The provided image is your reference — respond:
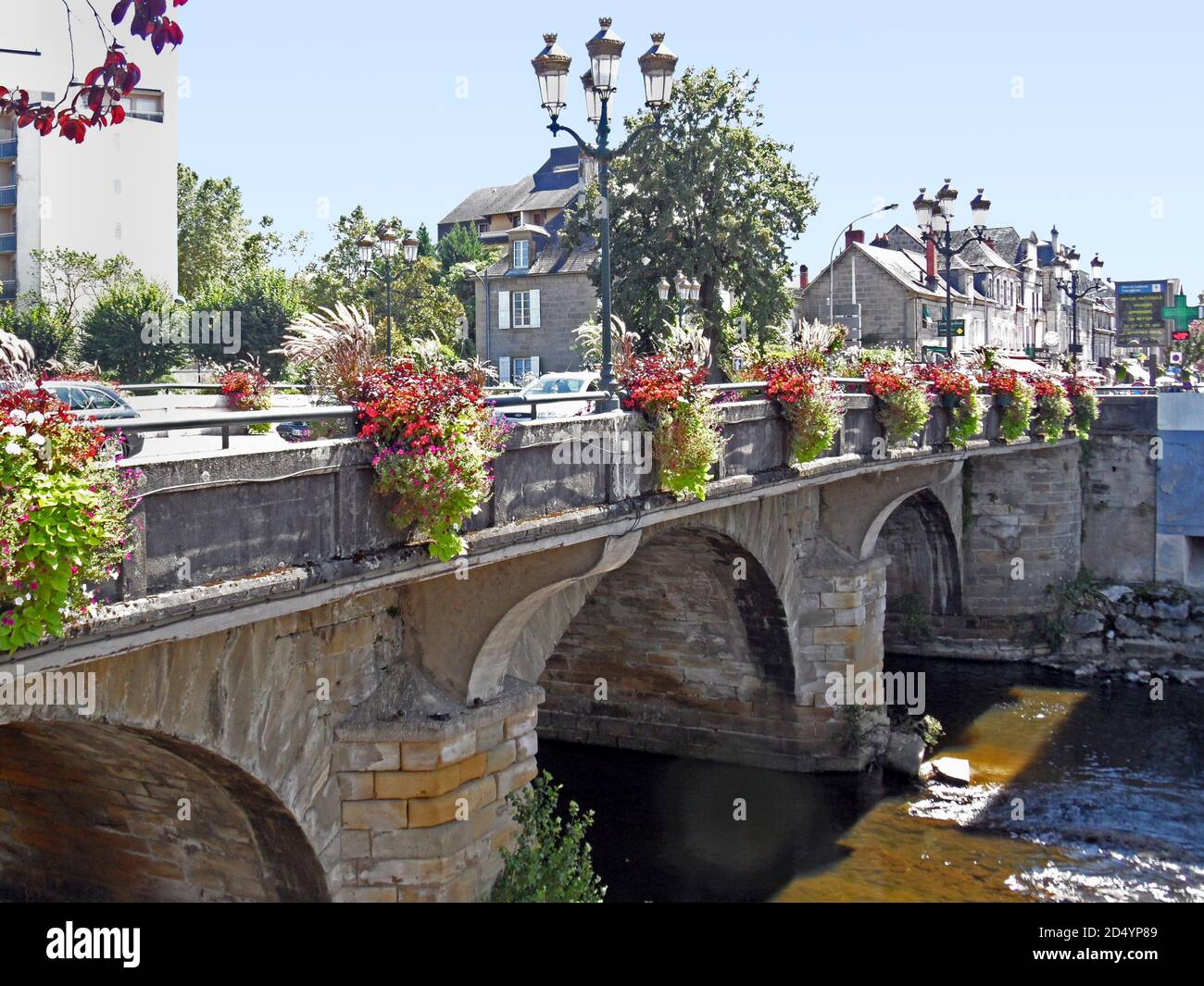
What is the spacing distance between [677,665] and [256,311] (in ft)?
114

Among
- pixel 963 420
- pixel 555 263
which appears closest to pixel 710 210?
pixel 555 263

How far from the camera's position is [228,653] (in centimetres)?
781

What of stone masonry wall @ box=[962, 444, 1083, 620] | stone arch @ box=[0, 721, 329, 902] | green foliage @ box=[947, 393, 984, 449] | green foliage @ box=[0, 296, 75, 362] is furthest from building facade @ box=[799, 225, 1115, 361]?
stone arch @ box=[0, 721, 329, 902]

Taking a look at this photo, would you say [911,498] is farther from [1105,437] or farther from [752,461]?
[752,461]

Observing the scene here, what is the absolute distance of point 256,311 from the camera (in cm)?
4906

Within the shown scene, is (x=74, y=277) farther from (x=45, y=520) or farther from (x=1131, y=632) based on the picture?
(x=45, y=520)

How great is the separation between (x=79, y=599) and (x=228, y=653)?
2202 millimetres

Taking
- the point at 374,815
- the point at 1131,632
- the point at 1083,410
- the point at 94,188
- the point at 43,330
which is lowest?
the point at 1131,632

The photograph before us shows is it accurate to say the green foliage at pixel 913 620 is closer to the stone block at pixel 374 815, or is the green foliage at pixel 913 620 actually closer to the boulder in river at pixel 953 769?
the boulder in river at pixel 953 769

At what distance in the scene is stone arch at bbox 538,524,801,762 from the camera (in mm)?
17781

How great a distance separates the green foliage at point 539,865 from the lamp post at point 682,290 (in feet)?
76.5

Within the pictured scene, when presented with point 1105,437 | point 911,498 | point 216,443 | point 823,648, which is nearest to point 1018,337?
point 1105,437

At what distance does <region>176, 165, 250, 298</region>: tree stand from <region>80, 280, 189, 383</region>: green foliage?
1597 cm

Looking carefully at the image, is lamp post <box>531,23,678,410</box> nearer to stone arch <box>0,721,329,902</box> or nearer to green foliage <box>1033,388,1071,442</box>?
stone arch <box>0,721,329,902</box>
